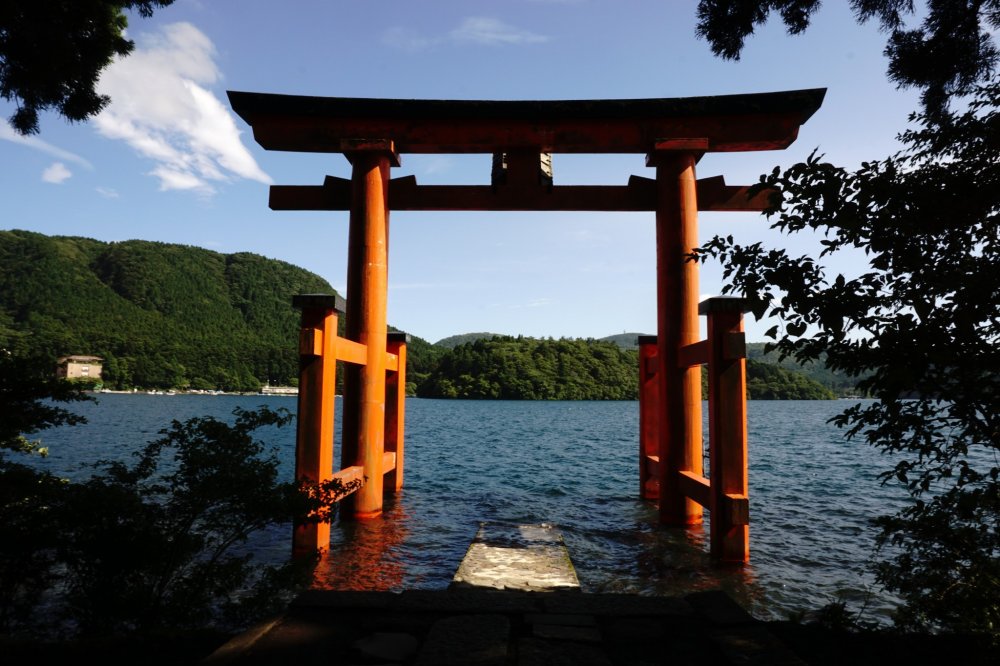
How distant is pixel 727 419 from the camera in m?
6.39

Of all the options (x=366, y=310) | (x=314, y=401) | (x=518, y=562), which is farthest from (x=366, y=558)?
(x=366, y=310)

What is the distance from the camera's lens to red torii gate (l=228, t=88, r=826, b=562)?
8.06m

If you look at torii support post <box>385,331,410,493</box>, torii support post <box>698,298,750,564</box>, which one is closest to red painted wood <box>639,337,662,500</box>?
torii support post <box>698,298,750,564</box>

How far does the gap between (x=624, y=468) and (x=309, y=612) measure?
54.8ft

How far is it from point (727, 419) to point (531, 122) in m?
4.95

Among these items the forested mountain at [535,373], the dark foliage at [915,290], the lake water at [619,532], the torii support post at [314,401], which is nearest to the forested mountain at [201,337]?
the forested mountain at [535,373]

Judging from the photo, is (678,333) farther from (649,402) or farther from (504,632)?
(504,632)

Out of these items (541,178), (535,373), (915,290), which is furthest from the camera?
(535,373)

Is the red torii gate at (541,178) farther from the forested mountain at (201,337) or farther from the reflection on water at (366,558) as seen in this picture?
the forested mountain at (201,337)

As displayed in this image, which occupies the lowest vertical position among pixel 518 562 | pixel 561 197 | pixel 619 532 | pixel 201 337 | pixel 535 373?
pixel 619 532

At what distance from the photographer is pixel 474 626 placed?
127 inches

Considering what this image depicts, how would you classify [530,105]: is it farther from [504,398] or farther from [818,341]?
[504,398]

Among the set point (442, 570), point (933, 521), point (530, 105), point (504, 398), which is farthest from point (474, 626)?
point (504, 398)

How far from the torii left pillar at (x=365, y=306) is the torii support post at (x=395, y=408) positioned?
7.80ft
